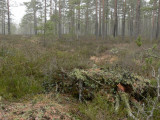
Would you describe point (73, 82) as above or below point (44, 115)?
above

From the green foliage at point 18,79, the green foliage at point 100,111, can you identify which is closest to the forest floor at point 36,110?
the green foliage at point 100,111

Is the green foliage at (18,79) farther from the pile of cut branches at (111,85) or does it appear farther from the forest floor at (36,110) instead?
the pile of cut branches at (111,85)

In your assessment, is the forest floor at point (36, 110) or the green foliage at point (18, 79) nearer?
the forest floor at point (36, 110)

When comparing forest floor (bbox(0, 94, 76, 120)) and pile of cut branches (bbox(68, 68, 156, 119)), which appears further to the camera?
pile of cut branches (bbox(68, 68, 156, 119))

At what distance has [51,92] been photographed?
388 centimetres

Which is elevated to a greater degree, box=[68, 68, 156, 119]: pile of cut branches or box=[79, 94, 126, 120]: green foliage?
box=[68, 68, 156, 119]: pile of cut branches

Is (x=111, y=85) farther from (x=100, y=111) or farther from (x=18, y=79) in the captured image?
(x=18, y=79)

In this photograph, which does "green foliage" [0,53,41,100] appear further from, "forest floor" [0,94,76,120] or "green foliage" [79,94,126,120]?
"green foliage" [79,94,126,120]

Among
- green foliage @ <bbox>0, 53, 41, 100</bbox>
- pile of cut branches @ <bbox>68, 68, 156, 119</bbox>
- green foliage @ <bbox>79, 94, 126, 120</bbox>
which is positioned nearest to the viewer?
green foliage @ <bbox>79, 94, 126, 120</bbox>

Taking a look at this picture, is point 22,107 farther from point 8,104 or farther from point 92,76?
point 92,76

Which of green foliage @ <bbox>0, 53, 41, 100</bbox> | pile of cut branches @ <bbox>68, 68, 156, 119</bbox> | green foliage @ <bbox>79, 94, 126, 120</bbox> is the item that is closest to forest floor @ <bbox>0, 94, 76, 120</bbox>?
green foliage @ <bbox>79, 94, 126, 120</bbox>

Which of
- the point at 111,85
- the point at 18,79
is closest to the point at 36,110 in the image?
the point at 18,79

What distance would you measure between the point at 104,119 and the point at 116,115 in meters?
0.49

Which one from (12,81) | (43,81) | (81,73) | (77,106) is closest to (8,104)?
(12,81)
